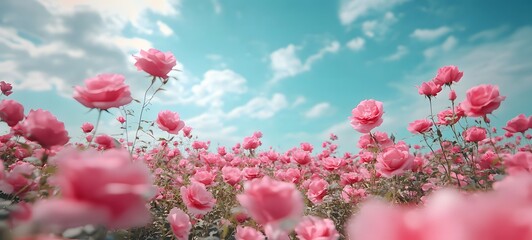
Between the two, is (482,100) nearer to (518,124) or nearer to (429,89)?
(518,124)

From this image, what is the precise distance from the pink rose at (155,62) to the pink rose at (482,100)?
6.75 feet

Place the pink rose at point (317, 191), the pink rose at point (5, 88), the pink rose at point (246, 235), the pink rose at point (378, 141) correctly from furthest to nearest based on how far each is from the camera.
Answer: 1. the pink rose at point (5, 88)
2. the pink rose at point (378, 141)
3. the pink rose at point (317, 191)
4. the pink rose at point (246, 235)

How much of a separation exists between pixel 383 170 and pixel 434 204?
2020 mm

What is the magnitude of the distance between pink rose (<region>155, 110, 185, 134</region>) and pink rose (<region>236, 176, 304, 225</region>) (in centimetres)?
190

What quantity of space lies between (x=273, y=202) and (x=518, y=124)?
7.84 ft

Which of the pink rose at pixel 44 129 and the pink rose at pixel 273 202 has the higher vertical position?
the pink rose at pixel 44 129

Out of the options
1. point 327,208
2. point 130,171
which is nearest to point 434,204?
point 130,171

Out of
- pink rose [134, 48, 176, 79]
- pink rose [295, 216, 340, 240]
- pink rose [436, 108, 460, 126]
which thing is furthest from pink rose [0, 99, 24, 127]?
pink rose [436, 108, 460, 126]

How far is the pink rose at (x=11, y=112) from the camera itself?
1927 mm

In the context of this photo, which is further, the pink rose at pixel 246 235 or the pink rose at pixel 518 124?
the pink rose at pixel 518 124

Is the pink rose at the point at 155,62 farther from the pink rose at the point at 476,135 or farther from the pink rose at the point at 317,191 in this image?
the pink rose at the point at 476,135

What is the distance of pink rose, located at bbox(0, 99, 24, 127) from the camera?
6.32ft

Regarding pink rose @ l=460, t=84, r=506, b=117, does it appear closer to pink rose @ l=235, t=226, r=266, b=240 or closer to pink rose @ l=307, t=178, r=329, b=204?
pink rose @ l=307, t=178, r=329, b=204

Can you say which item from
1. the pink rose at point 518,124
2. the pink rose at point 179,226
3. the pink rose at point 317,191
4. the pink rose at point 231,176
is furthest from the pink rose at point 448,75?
the pink rose at point 179,226
